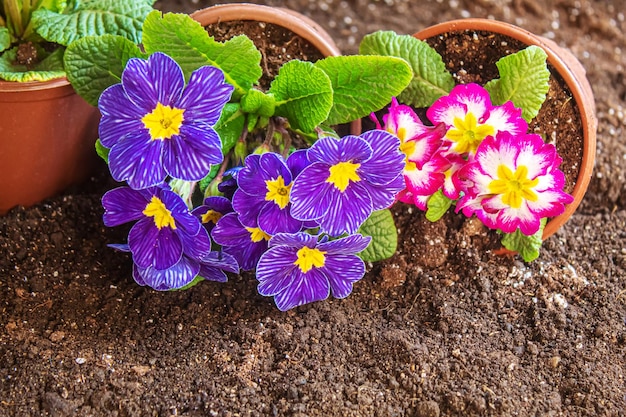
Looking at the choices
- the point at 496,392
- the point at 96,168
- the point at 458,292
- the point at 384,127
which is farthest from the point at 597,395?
the point at 96,168

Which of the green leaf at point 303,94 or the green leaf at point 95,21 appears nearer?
the green leaf at point 303,94

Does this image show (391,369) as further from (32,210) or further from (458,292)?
(32,210)

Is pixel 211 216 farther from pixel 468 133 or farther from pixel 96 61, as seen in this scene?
pixel 468 133

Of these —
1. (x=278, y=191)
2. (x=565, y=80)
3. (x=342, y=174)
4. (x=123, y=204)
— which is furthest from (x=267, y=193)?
(x=565, y=80)

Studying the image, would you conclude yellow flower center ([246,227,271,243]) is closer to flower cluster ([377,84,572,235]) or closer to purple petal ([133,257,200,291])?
purple petal ([133,257,200,291])

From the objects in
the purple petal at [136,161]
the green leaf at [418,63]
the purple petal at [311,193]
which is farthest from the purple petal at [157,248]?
the green leaf at [418,63]

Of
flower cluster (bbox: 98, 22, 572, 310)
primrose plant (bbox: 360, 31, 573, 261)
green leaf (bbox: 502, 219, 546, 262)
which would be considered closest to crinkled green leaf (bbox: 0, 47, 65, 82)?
flower cluster (bbox: 98, 22, 572, 310)

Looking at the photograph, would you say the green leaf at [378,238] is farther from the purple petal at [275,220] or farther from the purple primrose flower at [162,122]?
the purple primrose flower at [162,122]
